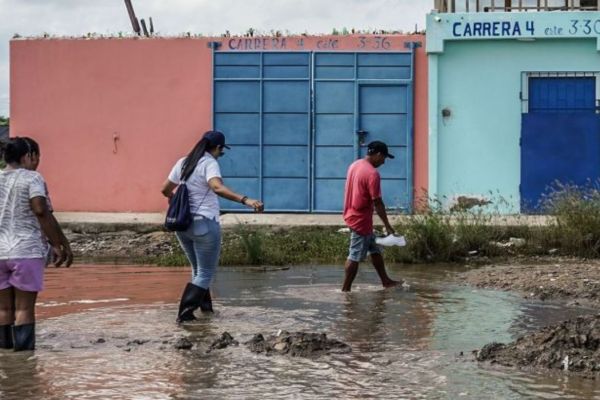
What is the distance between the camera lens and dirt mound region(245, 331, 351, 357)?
694 centimetres

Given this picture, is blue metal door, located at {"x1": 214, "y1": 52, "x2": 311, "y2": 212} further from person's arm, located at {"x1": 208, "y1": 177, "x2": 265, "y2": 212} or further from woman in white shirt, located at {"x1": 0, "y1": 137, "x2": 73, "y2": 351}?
woman in white shirt, located at {"x1": 0, "y1": 137, "x2": 73, "y2": 351}

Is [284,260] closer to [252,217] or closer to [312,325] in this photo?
[252,217]

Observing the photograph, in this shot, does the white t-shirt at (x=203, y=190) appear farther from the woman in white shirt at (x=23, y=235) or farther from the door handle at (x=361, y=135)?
the door handle at (x=361, y=135)

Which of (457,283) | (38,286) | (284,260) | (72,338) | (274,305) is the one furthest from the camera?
(284,260)

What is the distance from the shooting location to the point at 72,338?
768cm

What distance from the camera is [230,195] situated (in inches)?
307

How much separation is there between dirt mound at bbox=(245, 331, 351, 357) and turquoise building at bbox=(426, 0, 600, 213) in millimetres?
9815

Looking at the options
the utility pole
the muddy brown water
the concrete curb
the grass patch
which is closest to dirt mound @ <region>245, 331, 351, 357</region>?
the muddy brown water

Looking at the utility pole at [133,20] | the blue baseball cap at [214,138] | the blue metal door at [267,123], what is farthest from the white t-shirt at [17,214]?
the utility pole at [133,20]

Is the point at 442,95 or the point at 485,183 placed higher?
the point at 442,95

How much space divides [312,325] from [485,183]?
9148mm

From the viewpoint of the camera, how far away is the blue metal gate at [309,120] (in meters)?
16.9

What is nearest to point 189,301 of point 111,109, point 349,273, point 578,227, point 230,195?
point 230,195

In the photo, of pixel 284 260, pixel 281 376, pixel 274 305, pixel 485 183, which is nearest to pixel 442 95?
pixel 485 183
